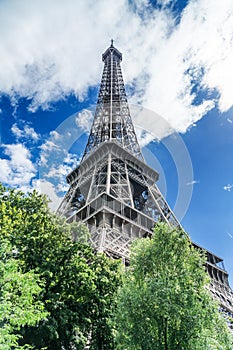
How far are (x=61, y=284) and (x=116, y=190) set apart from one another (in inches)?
939

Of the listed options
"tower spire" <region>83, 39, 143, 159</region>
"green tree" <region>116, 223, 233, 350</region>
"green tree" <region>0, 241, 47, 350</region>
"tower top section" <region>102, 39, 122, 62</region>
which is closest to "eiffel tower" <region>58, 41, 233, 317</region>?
"tower spire" <region>83, 39, 143, 159</region>

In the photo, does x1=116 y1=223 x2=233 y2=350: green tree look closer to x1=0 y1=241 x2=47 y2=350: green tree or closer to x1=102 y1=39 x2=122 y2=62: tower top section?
x1=0 y1=241 x2=47 y2=350: green tree

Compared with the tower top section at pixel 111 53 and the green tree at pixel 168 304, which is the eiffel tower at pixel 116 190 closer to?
the tower top section at pixel 111 53

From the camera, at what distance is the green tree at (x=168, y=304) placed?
9461mm

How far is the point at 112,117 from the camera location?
54.2 meters

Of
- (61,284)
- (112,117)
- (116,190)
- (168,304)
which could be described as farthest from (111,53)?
(168,304)

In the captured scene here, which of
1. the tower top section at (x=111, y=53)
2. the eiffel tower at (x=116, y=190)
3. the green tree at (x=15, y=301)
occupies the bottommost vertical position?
the green tree at (x=15, y=301)

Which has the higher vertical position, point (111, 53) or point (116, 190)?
point (111, 53)

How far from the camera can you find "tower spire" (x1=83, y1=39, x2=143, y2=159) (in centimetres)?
4872

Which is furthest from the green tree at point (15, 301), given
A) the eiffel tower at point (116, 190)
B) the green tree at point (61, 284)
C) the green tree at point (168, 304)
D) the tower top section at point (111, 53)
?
the tower top section at point (111, 53)

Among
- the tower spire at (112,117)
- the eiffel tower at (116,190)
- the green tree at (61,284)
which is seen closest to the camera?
the green tree at (61,284)

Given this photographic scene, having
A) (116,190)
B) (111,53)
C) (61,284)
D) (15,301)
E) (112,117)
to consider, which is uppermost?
(111,53)

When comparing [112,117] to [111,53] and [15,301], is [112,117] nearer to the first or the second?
[111,53]

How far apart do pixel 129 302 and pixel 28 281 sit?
3.45 m
